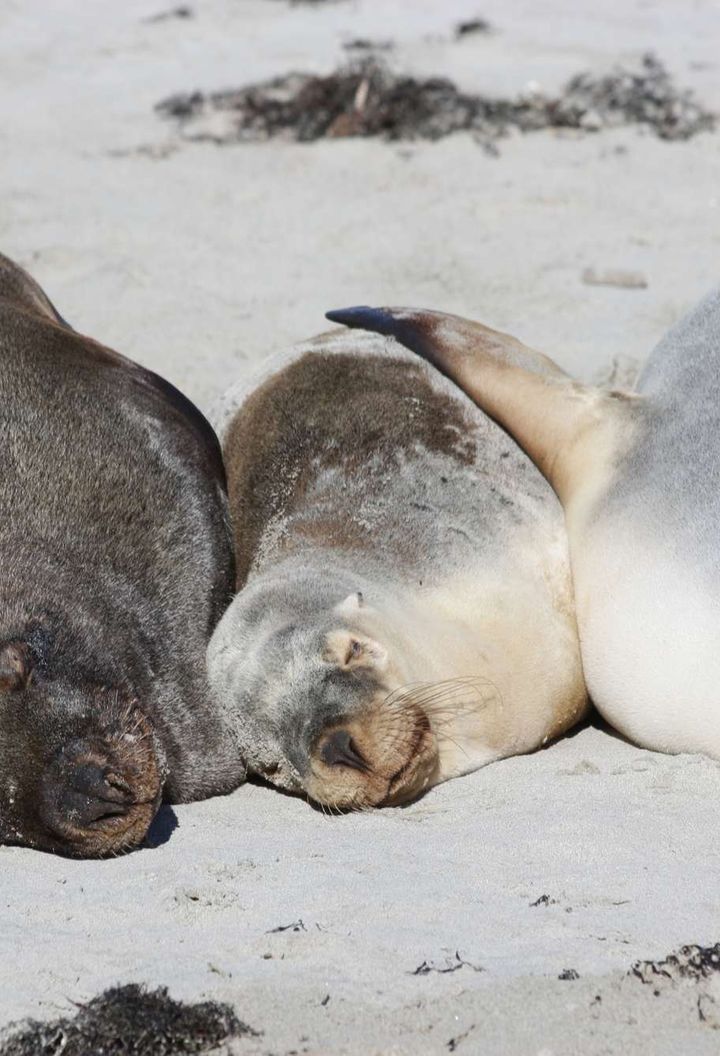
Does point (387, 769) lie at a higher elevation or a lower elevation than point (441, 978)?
lower

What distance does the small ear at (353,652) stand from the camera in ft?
14.3

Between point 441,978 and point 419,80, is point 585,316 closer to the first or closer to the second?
point 419,80

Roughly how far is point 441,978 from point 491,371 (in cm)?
269

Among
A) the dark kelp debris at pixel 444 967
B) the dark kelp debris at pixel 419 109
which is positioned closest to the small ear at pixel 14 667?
the dark kelp debris at pixel 444 967

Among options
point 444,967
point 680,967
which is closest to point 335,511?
point 444,967

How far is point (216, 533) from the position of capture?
5.19 m

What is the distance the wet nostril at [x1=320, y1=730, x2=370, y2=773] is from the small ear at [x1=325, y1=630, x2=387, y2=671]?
212 millimetres

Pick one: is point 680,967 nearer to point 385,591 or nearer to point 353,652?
point 353,652

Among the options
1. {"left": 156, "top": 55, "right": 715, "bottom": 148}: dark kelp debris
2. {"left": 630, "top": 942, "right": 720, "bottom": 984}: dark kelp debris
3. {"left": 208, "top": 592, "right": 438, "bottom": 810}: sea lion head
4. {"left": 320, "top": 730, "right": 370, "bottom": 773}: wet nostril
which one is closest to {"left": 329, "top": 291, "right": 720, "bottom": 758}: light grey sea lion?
{"left": 208, "top": 592, "right": 438, "bottom": 810}: sea lion head

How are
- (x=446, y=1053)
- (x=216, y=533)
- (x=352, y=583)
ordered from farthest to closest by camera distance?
(x=216, y=533)
(x=352, y=583)
(x=446, y=1053)

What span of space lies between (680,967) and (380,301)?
4.54 metres

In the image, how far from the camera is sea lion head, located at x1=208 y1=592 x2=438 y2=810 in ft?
13.9

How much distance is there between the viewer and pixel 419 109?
9109 mm

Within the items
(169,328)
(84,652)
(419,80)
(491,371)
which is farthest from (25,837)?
(419,80)
